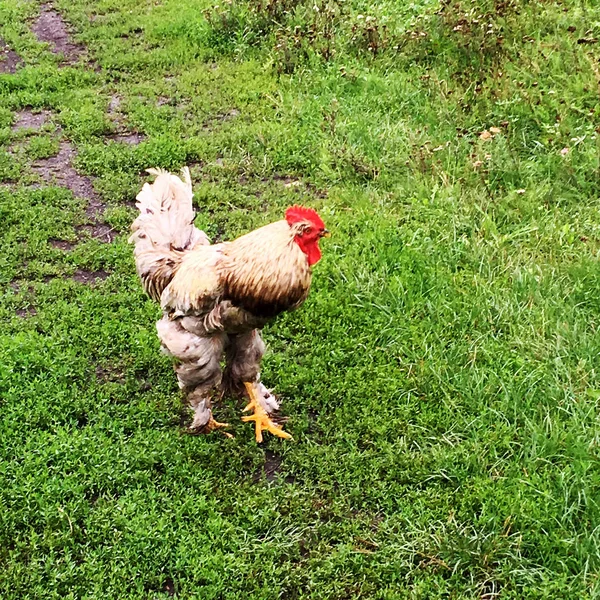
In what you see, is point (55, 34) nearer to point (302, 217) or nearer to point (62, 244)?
point (62, 244)

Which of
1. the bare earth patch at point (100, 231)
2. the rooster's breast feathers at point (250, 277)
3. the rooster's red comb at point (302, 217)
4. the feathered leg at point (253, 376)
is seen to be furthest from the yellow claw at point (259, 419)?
the bare earth patch at point (100, 231)

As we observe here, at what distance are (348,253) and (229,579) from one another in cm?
269

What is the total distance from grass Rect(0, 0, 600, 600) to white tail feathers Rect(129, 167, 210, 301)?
0.93 meters

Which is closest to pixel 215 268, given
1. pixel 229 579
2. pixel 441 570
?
pixel 229 579

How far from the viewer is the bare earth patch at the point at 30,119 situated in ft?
23.5

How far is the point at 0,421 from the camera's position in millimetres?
3926

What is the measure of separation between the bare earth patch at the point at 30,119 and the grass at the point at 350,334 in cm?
11

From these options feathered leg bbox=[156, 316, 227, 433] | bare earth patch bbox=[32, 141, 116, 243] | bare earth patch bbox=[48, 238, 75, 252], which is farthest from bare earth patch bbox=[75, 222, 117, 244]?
feathered leg bbox=[156, 316, 227, 433]

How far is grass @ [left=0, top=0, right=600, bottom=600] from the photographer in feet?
10.7

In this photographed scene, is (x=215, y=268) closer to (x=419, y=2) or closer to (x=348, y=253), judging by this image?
(x=348, y=253)

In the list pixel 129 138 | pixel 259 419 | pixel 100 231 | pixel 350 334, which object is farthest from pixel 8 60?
pixel 259 419

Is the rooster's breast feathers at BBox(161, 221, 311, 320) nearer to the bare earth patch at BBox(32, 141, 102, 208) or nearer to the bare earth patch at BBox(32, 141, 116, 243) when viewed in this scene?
the bare earth patch at BBox(32, 141, 116, 243)

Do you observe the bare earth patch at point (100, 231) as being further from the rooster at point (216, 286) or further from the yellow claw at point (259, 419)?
the yellow claw at point (259, 419)

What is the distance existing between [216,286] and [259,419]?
3.29ft
